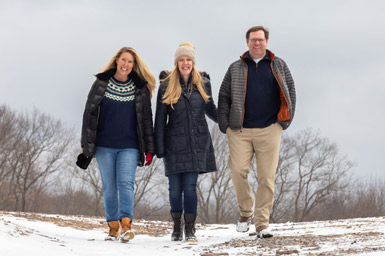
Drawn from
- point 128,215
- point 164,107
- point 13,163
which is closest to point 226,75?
point 164,107

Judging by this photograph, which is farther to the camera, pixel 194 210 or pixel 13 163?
pixel 13 163

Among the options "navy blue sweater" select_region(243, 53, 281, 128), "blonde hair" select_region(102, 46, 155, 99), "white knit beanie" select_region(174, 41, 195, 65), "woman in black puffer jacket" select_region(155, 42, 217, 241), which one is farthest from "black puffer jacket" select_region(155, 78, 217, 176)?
"navy blue sweater" select_region(243, 53, 281, 128)

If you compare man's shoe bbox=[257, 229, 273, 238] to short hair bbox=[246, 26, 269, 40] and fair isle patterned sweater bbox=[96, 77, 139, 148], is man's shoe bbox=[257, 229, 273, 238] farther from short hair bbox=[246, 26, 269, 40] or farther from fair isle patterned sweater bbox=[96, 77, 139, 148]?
short hair bbox=[246, 26, 269, 40]

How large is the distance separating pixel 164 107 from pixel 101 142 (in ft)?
3.04

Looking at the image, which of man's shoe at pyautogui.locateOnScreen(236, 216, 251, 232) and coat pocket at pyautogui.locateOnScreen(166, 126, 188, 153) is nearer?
coat pocket at pyautogui.locateOnScreen(166, 126, 188, 153)

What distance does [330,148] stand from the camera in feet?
110

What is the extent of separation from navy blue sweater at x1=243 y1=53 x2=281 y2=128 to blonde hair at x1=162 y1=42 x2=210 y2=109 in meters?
0.57

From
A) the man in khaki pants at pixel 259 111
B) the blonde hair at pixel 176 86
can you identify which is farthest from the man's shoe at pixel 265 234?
the blonde hair at pixel 176 86

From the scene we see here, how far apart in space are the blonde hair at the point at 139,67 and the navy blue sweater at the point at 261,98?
1.31m

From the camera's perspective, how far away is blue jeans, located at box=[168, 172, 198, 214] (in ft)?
18.2

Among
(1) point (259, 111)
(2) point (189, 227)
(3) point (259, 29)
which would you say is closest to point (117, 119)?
(2) point (189, 227)

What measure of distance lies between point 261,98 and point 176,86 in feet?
3.63

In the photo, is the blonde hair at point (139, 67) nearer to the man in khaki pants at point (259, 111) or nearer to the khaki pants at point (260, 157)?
the man in khaki pants at point (259, 111)

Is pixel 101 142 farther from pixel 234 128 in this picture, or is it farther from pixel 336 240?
pixel 336 240
